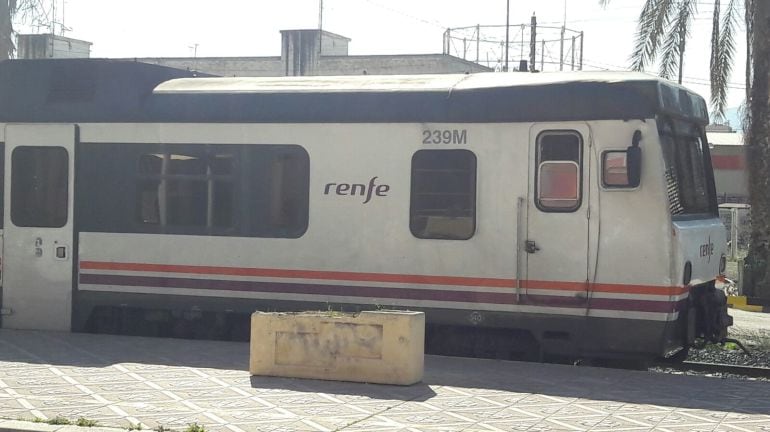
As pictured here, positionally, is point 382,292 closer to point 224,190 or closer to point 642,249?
point 224,190

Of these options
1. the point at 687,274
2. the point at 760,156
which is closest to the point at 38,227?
the point at 687,274

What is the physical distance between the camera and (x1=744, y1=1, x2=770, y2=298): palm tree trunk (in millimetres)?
18484

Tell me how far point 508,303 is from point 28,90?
19.5ft

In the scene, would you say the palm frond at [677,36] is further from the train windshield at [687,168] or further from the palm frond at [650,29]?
the train windshield at [687,168]

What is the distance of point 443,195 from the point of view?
11.3 meters

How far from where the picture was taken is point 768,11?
18312mm

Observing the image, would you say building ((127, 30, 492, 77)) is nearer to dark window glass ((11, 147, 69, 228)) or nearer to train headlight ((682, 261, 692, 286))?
dark window glass ((11, 147, 69, 228))

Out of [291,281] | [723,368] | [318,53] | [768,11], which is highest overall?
[318,53]

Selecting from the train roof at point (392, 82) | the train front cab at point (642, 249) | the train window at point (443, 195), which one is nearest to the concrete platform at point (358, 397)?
the train front cab at point (642, 249)

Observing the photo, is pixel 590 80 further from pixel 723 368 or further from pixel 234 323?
pixel 234 323

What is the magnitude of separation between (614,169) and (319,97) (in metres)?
3.17

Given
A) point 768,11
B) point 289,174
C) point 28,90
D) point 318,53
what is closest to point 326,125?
point 289,174

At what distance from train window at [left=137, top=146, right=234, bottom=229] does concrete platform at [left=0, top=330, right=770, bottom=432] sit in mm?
1592

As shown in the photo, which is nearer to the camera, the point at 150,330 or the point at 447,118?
the point at 447,118
